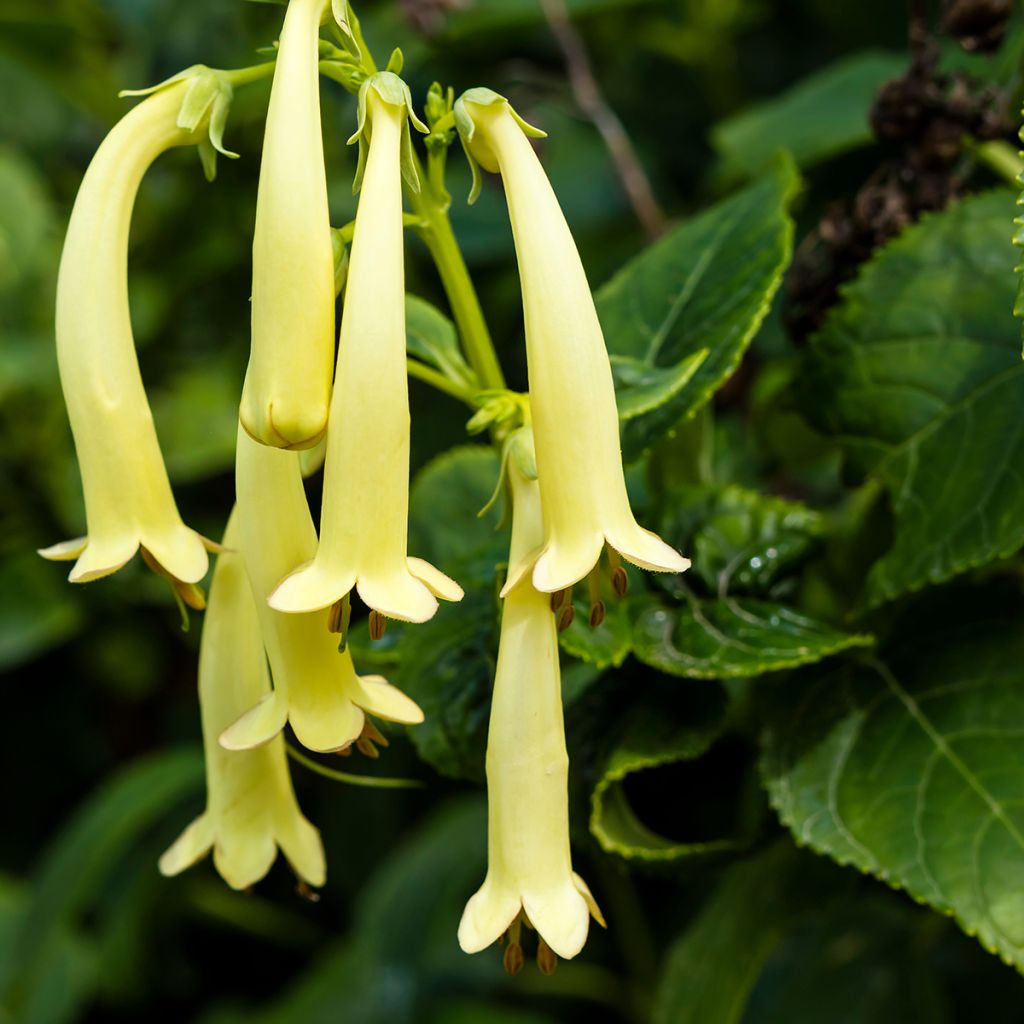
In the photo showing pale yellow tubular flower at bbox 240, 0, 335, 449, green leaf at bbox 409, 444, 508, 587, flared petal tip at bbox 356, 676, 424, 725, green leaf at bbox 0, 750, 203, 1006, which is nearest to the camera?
pale yellow tubular flower at bbox 240, 0, 335, 449

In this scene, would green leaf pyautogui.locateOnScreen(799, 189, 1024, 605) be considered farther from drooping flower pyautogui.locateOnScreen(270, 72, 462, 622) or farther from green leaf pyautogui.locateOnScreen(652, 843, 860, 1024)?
drooping flower pyautogui.locateOnScreen(270, 72, 462, 622)

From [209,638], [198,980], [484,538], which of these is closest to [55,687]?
[198,980]

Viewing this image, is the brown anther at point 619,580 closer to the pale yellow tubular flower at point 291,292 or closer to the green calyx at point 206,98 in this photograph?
the pale yellow tubular flower at point 291,292

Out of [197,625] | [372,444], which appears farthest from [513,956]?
[197,625]

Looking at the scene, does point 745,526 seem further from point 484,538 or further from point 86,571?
point 86,571

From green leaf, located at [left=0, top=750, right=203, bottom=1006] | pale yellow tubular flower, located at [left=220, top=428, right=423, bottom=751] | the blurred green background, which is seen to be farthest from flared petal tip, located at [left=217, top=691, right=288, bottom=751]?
green leaf, located at [left=0, top=750, right=203, bottom=1006]

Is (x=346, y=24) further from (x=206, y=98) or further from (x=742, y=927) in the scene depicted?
(x=742, y=927)

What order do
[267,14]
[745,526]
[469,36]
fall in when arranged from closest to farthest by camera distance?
1. [745,526]
2. [469,36]
3. [267,14]
